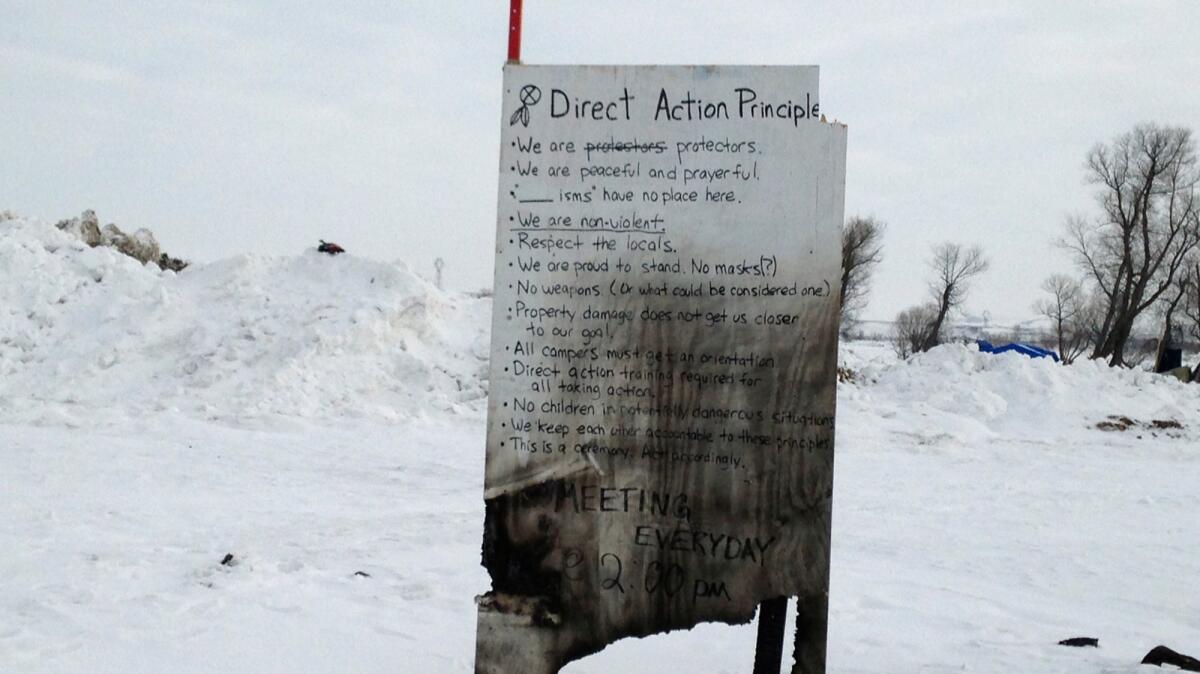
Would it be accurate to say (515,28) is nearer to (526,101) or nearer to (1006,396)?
(526,101)

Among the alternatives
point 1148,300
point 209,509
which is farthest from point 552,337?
point 1148,300

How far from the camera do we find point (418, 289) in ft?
57.9

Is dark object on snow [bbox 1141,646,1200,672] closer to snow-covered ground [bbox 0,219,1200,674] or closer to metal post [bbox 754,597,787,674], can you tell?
snow-covered ground [bbox 0,219,1200,674]

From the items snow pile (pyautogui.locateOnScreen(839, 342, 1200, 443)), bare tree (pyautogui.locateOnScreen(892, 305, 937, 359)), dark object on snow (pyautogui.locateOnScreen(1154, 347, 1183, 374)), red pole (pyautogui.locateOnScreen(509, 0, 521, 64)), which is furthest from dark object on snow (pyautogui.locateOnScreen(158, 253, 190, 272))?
bare tree (pyautogui.locateOnScreen(892, 305, 937, 359))

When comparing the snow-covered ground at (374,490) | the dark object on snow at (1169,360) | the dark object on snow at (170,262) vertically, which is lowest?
the snow-covered ground at (374,490)

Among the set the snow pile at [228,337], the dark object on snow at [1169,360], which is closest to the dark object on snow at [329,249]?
the snow pile at [228,337]

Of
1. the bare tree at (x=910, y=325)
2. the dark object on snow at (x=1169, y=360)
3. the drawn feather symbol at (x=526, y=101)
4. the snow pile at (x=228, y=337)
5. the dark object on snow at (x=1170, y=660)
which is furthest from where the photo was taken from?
the bare tree at (x=910, y=325)

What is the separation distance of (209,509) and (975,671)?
5911mm

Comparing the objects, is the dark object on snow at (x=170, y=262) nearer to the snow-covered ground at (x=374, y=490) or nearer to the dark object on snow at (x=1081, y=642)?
the snow-covered ground at (x=374, y=490)

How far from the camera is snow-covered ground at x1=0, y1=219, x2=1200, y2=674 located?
15.7 ft

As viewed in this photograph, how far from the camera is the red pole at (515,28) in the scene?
3674 millimetres

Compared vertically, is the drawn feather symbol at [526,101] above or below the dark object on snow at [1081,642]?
above

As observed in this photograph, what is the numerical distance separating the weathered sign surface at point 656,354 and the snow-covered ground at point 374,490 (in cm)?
115

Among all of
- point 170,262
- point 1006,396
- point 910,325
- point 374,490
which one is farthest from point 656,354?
point 910,325
